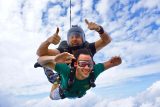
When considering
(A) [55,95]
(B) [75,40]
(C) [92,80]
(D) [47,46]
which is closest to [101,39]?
(B) [75,40]

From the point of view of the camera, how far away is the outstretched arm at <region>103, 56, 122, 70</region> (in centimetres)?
831

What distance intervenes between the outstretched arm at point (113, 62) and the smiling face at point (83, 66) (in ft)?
1.94

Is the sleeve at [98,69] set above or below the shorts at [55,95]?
above

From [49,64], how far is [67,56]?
1.13m

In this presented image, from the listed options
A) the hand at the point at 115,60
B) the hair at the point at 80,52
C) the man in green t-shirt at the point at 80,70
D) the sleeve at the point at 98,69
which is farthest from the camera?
the sleeve at the point at 98,69

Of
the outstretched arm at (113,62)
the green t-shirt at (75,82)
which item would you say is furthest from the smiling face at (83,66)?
the outstretched arm at (113,62)

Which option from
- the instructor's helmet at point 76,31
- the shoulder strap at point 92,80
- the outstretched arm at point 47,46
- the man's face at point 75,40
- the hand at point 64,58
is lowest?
the shoulder strap at point 92,80

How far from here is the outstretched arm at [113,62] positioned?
831 cm

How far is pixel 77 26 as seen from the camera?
8.26m

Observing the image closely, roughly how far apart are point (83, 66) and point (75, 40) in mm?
643

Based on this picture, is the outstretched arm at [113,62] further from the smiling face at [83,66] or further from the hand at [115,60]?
the smiling face at [83,66]

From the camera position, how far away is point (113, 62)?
845 centimetres

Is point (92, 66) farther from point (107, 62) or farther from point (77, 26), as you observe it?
point (77, 26)

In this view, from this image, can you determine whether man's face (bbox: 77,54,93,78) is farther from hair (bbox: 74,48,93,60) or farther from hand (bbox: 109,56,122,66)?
hand (bbox: 109,56,122,66)
